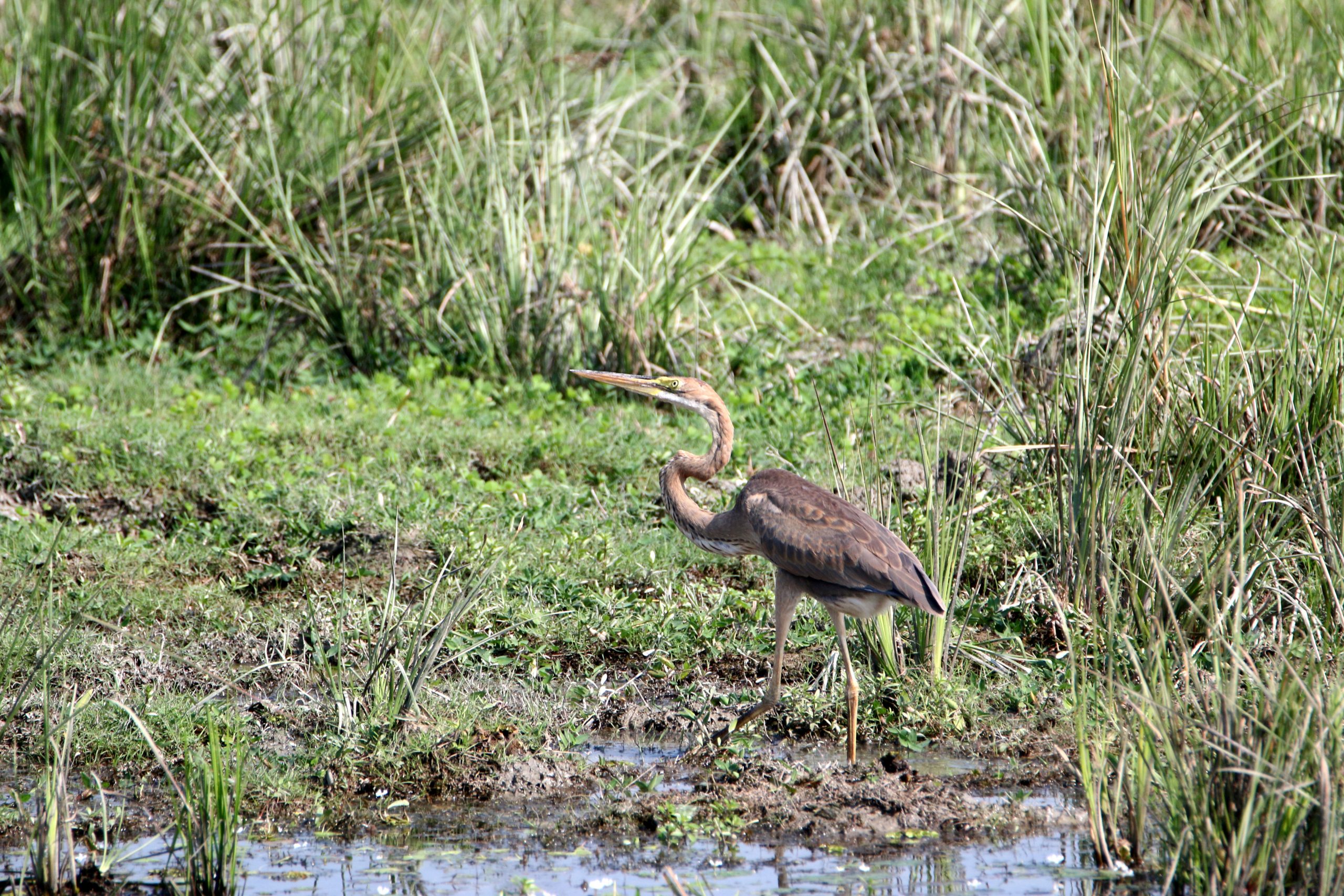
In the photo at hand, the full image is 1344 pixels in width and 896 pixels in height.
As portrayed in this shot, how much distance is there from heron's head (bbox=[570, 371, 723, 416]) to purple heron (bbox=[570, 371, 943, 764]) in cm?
23

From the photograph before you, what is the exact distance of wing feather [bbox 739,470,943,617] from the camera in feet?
14.5

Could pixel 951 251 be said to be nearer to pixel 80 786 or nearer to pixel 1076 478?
pixel 1076 478

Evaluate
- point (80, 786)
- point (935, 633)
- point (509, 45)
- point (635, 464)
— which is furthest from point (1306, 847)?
point (509, 45)

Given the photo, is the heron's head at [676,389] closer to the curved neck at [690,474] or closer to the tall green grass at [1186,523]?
the curved neck at [690,474]

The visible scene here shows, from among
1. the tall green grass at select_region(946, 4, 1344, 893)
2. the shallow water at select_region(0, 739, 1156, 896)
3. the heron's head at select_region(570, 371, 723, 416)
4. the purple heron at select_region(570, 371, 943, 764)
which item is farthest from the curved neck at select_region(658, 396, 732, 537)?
the shallow water at select_region(0, 739, 1156, 896)

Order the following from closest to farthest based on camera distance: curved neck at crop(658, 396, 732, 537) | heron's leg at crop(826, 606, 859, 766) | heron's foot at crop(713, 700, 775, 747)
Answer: heron's leg at crop(826, 606, 859, 766), heron's foot at crop(713, 700, 775, 747), curved neck at crop(658, 396, 732, 537)

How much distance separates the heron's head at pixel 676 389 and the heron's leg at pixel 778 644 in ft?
2.69

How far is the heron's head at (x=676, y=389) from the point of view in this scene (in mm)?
5449

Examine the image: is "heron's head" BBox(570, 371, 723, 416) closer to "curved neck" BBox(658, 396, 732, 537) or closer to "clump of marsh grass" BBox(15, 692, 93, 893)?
"curved neck" BBox(658, 396, 732, 537)

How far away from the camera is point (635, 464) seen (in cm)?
656

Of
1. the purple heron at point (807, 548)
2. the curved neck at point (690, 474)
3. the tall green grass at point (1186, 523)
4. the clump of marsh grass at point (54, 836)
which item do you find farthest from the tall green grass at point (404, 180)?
A: the clump of marsh grass at point (54, 836)

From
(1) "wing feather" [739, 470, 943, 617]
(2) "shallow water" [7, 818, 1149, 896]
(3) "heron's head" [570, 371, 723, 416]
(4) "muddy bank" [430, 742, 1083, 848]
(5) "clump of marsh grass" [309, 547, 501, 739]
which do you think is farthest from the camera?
(3) "heron's head" [570, 371, 723, 416]

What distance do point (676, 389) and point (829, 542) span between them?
4.03 feet

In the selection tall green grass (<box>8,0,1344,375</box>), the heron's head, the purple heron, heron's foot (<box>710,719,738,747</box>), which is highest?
tall green grass (<box>8,0,1344,375</box>)
